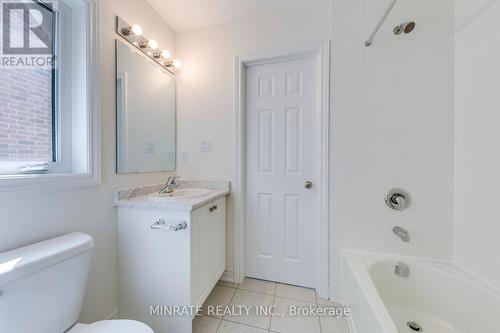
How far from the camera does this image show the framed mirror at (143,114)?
4.42 feet

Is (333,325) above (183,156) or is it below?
below

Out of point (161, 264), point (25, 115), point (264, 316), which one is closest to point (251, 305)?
point (264, 316)

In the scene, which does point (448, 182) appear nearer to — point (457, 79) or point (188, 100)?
point (457, 79)

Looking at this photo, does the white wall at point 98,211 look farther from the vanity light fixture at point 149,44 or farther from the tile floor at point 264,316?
the tile floor at point 264,316

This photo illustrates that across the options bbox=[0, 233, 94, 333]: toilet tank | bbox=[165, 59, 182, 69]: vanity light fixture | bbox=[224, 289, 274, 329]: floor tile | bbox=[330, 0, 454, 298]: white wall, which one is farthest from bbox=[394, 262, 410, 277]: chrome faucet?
bbox=[165, 59, 182, 69]: vanity light fixture

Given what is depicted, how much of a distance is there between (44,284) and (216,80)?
1711 mm

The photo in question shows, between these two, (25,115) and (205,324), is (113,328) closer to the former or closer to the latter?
(205,324)

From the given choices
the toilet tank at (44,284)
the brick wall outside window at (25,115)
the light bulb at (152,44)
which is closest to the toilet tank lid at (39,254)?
the toilet tank at (44,284)

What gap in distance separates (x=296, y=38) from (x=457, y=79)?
115 centimetres

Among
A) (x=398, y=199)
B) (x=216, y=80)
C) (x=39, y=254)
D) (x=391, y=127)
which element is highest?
(x=216, y=80)

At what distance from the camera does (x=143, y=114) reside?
1.54m

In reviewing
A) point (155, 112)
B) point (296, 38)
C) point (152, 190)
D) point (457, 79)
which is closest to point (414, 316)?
point (457, 79)

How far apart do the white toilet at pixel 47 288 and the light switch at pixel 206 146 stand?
1088 mm

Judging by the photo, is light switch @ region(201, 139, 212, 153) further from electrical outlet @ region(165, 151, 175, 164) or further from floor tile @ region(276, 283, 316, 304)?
floor tile @ region(276, 283, 316, 304)
